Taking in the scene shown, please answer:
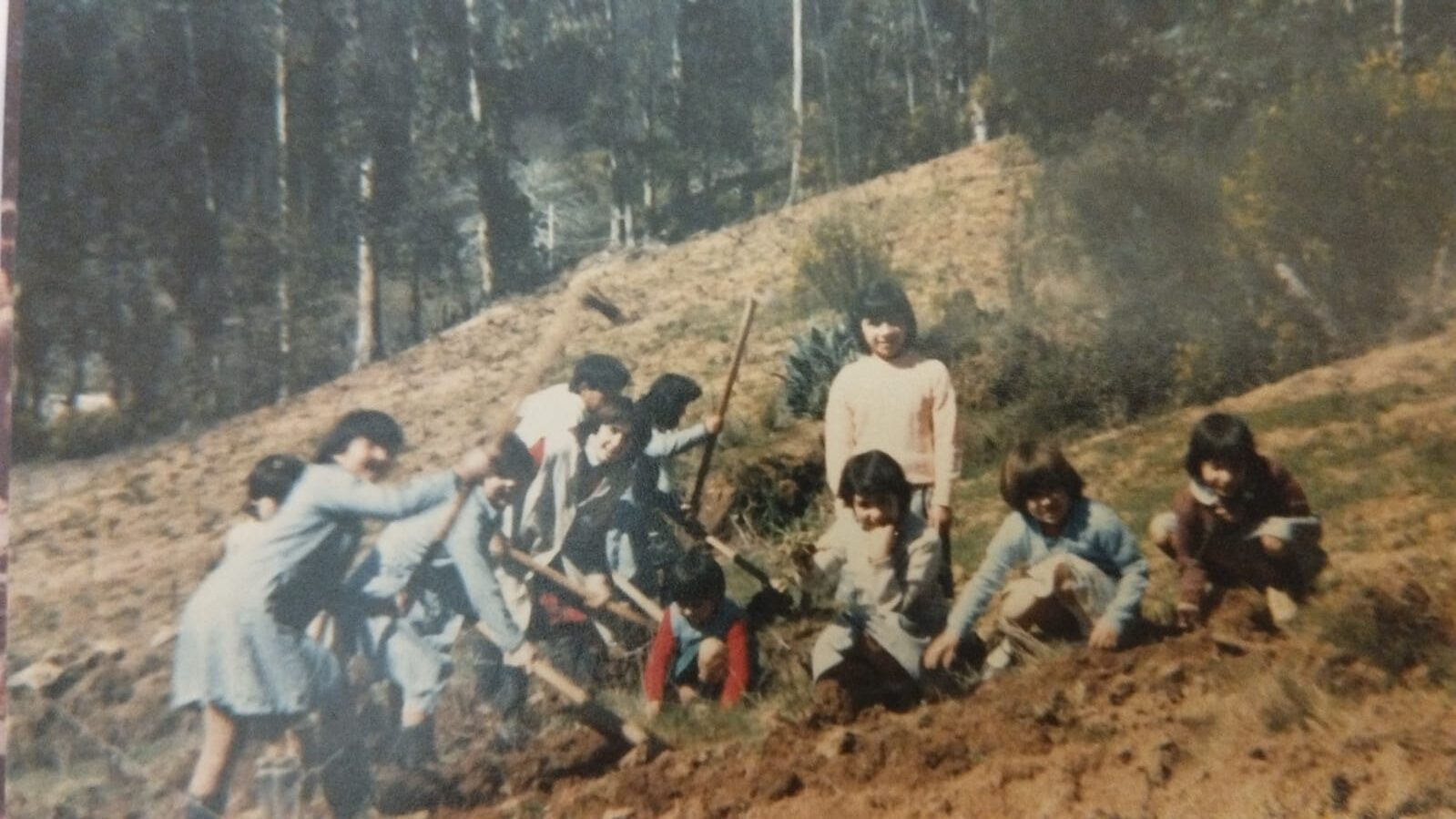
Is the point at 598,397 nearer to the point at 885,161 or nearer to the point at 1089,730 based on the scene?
the point at 885,161

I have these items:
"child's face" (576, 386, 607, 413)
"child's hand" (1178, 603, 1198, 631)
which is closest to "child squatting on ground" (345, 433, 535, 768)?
"child's face" (576, 386, 607, 413)

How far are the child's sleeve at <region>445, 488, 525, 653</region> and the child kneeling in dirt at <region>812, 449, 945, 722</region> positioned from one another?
3.09ft

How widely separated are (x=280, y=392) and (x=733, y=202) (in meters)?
1.60

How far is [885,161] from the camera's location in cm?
402

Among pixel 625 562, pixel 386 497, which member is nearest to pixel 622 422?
pixel 625 562

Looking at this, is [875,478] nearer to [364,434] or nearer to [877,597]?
[877,597]

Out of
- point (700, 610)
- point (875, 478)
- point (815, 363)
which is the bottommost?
point (700, 610)

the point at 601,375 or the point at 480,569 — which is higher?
the point at 601,375

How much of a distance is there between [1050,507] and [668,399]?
3.82 feet

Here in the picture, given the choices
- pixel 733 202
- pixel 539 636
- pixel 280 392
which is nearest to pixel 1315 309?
pixel 733 202

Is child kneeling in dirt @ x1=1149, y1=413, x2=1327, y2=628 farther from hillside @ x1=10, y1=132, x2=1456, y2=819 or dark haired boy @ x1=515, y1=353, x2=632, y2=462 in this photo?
dark haired boy @ x1=515, y1=353, x2=632, y2=462

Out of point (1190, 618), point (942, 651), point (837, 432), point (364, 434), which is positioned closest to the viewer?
point (1190, 618)

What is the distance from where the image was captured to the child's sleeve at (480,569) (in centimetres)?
388

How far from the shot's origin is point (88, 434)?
4238mm
